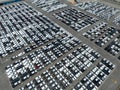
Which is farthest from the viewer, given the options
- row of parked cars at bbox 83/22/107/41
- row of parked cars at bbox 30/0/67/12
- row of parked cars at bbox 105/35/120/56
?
row of parked cars at bbox 30/0/67/12

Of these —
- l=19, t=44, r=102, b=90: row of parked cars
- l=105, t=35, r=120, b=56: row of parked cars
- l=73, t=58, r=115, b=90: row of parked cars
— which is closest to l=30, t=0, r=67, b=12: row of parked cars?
l=19, t=44, r=102, b=90: row of parked cars

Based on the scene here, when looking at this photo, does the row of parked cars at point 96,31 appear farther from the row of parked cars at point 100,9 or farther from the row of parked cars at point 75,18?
the row of parked cars at point 100,9

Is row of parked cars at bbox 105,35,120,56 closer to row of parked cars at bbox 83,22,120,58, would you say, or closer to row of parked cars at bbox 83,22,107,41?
row of parked cars at bbox 83,22,120,58

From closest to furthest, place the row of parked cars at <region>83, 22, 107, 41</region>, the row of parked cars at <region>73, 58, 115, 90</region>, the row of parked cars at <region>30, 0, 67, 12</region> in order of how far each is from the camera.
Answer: the row of parked cars at <region>73, 58, 115, 90</region>, the row of parked cars at <region>83, 22, 107, 41</region>, the row of parked cars at <region>30, 0, 67, 12</region>

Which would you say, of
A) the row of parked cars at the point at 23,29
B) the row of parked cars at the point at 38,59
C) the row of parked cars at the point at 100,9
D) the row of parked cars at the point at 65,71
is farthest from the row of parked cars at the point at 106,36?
the row of parked cars at the point at 23,29

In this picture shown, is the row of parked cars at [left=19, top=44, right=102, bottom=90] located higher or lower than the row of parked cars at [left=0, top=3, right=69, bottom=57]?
lower

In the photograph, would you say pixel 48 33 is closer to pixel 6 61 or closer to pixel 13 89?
pixel 6 61

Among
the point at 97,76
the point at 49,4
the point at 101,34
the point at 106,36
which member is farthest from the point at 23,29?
the point at 97,76
